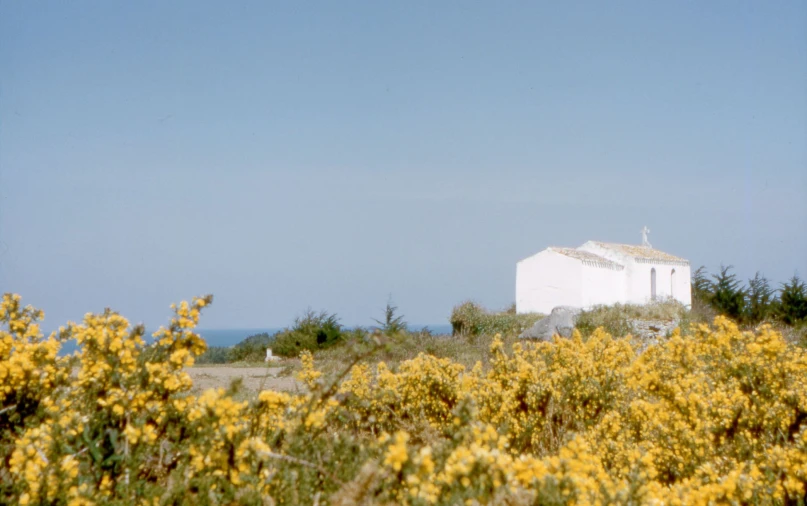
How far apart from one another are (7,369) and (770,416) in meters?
4.86

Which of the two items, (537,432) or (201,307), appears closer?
(201,307)

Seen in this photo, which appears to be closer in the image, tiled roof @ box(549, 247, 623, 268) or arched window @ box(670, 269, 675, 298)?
tiled roof @ box(549, 247, 623, 268)

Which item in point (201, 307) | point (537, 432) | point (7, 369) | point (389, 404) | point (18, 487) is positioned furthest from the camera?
point (389, 404)

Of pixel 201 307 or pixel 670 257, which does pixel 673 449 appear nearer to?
pixel 201 307

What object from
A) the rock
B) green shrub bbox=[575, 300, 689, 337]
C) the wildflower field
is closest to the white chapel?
green shrub bbox=[575, 300, 689, 337]

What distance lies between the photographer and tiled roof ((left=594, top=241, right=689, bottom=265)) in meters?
29.1

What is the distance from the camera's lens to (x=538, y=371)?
596 cm

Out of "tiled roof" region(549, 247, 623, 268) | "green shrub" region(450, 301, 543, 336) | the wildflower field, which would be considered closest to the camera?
the wildflower field

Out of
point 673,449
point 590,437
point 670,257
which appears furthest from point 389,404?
point 670,257

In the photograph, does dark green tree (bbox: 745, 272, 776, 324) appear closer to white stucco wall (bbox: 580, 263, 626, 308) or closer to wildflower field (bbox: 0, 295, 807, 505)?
white stucco wall (bbox: 580, 263, 626, 308)

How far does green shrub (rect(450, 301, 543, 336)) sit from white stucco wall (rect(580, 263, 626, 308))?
240 centimetres

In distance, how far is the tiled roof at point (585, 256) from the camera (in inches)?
1084

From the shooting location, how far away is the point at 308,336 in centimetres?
2241

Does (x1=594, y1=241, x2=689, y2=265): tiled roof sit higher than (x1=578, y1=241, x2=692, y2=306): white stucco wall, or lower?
higher
